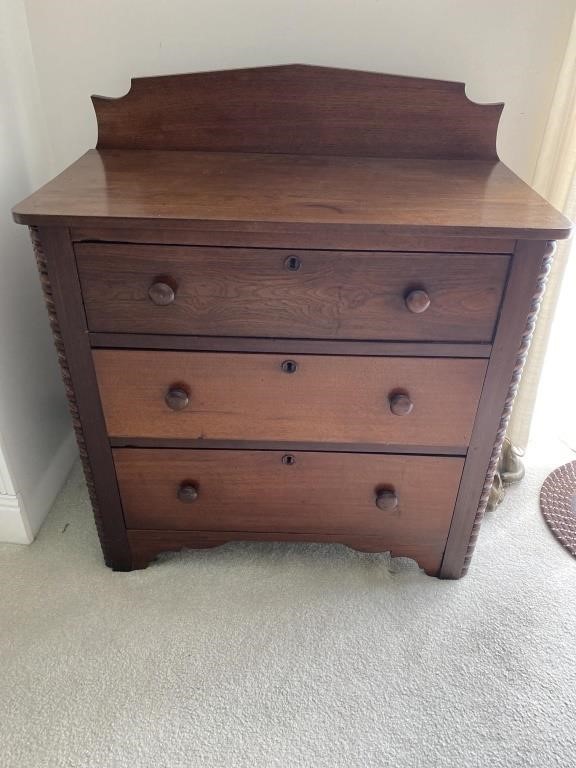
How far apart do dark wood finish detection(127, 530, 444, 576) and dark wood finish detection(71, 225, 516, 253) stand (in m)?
0.68

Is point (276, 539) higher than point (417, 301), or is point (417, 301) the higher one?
point (417, 301)

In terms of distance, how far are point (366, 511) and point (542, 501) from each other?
63 cm

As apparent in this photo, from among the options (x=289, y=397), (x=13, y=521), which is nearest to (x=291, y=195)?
(x=289, y=397)

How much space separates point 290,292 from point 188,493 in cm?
50

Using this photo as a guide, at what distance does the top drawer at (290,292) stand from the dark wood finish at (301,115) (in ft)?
1.43

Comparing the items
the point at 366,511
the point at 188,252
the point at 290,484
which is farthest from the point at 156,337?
the point at 366,511

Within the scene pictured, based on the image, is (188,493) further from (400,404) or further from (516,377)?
(516,377)

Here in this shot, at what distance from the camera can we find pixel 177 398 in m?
1.10

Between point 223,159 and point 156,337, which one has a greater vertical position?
point 223,159

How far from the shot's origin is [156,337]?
3.48 feet

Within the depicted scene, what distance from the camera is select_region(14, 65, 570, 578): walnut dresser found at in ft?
3.17

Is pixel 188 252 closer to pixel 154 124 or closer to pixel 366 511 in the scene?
pixel 154 124

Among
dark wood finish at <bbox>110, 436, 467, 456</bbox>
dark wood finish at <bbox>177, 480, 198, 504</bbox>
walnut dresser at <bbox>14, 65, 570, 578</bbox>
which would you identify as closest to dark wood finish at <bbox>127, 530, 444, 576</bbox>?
walnut dresser at <bbox>14, 65, 570, 578</bbox>

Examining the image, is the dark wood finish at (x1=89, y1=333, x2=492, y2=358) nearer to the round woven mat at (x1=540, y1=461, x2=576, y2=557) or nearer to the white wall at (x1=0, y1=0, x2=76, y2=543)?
the white wall at (x1=0, y1=0, x2=76, y2=543)
